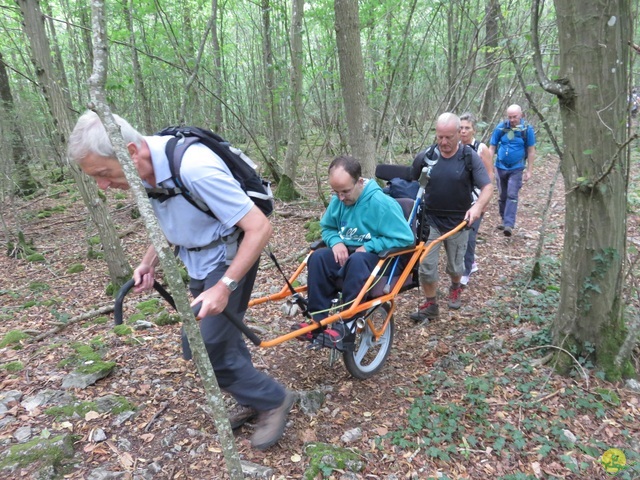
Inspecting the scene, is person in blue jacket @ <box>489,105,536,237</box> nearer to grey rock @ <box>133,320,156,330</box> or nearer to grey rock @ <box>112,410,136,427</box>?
grey rock @ <box>133,320,156,330</box>

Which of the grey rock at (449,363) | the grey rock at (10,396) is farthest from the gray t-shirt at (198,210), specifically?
the grey rock at (449,363)

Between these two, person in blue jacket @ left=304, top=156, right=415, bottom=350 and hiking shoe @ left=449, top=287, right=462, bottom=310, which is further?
hiking shoe @ left=449, top=287, right=462, bottom=310

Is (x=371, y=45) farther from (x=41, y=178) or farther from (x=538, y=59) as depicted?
(x=41, y=178)

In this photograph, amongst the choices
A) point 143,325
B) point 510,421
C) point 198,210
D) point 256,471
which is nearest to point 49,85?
point 143,325

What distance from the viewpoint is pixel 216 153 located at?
7.87ft

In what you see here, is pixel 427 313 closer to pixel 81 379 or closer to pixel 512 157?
pixel 81 379

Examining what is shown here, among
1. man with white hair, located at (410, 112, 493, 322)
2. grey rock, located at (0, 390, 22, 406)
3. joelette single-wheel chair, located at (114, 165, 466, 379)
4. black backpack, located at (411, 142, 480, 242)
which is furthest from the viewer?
man with white hair, located at (410, 112, 493, 322)

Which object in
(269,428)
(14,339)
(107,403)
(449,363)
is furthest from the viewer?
(14,339)

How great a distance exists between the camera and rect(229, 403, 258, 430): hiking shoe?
297 cm

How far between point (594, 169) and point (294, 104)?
6.09 meters

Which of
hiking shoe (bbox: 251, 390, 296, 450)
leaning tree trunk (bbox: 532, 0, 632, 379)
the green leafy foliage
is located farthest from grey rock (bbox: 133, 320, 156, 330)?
leaning tree trunk (bbox: 532, 0, 632, 379)

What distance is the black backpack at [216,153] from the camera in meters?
2.25

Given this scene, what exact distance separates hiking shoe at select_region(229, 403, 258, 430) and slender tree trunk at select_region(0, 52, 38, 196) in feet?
33.6

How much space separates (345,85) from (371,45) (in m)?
4.18
